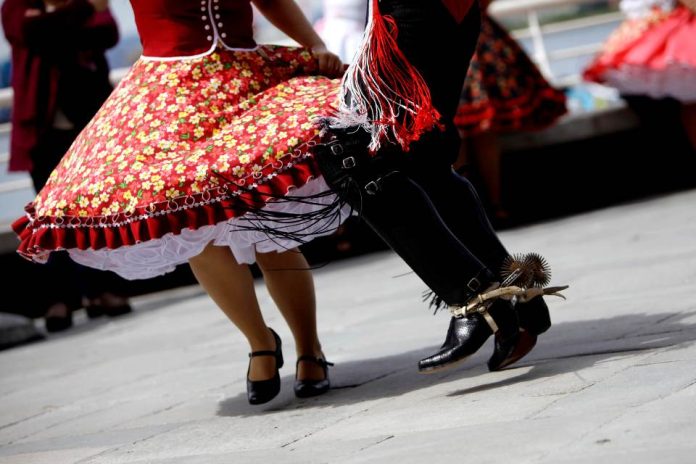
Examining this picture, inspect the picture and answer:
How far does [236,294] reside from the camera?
10.3 ft

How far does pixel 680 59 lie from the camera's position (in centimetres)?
633

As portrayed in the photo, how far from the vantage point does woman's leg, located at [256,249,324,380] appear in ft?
10.7

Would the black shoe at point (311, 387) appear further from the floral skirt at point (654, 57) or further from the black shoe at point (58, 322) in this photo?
the floral skirt at point (654, 57)

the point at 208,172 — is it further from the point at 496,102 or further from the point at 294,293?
the point at 496,102

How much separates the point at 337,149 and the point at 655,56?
4.05 meters

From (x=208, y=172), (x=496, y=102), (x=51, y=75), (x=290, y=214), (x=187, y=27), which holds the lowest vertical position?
(x=496, y=102)

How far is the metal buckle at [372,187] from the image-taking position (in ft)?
9.18

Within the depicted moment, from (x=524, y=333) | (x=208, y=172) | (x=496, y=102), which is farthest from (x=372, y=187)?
(x=496, y=102)

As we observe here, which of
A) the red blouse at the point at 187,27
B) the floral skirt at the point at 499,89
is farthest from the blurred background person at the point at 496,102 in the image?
the red blouse at the point at 187,27

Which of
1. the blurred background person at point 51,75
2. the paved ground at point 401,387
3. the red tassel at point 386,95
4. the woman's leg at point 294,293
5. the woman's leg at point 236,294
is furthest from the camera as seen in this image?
the blurred background person at point 51,75

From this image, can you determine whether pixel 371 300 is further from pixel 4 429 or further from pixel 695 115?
pixel 695 115

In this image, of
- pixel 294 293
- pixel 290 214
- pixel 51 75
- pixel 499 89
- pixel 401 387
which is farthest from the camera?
pixel 499 89

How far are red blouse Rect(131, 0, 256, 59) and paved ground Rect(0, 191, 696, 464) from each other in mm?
931

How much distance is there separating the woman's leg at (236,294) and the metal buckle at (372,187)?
1.58 ft
